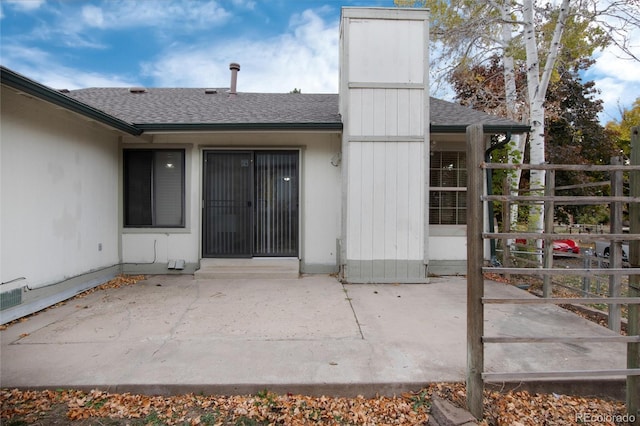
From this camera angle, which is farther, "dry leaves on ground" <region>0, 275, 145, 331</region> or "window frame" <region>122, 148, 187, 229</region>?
"window frame" <region>122, 148, 187, 229</region>

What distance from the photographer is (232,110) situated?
6.70 metres

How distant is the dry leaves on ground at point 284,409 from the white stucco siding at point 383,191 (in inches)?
125

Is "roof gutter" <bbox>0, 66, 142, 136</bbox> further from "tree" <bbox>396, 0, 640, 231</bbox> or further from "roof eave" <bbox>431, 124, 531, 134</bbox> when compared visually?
"tree" <bbox>396, 0, 640, 231</bbox>

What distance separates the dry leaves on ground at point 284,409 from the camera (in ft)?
6.98

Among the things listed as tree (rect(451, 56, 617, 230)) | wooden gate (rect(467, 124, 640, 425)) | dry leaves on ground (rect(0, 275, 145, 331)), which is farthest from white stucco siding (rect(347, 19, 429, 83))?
tree (rect(451, 56, 617, 230))

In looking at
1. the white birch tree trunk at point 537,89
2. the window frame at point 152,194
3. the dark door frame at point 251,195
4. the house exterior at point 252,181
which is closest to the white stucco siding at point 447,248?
the house exterior at point 252,181

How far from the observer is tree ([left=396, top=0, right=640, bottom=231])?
6758 millimetres

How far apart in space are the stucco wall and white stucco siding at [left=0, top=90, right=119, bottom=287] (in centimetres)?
59

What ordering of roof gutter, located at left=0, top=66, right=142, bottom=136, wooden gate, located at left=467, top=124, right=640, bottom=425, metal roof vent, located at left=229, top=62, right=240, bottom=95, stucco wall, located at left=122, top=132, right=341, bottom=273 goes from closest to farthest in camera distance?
1. wooden gate, located at left=467, top=124, right=640, bottom=425
2. roof gutter, located at left=0, top=66, right=142, bottom=136
3. stucco wall, located at left=122, top=132, right=341, bottom=273
4. metal roof vent, located at left=229, top=62, right=240, bottom=95

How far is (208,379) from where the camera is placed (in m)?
2.43

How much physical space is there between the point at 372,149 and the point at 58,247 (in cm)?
494

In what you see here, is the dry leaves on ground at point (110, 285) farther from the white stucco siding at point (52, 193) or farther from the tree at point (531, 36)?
the tree at point (531, 36)

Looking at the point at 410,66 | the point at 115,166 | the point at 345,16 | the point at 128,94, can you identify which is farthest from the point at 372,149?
the point at 128,94

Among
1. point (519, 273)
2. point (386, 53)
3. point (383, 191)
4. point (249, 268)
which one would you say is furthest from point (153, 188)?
point (519, 273)
